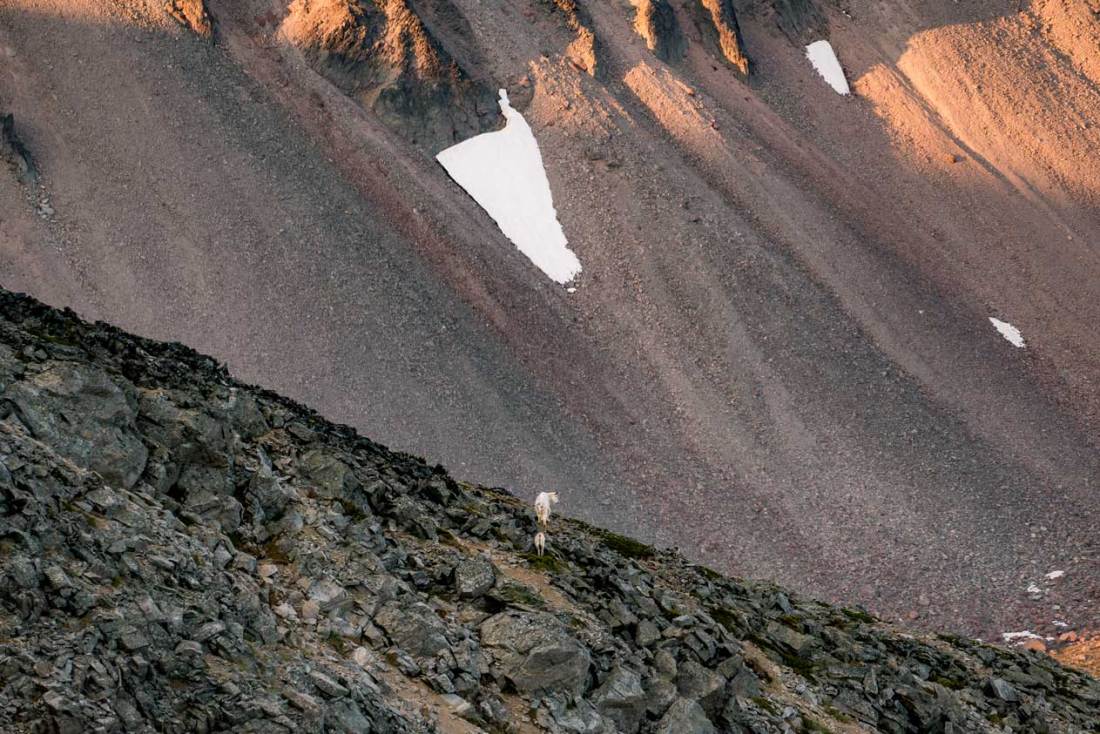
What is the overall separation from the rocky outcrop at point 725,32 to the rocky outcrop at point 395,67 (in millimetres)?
21349

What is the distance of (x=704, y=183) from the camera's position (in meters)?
74.4

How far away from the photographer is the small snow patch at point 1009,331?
6962cm

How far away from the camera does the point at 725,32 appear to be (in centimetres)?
8756

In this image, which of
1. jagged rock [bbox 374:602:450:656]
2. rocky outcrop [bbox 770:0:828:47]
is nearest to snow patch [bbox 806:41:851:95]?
rocky outcrop [bbox 770:0:828:47]

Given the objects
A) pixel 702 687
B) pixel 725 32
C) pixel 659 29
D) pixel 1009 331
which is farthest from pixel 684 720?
pixel 725 32

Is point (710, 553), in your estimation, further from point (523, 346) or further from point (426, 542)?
point (426, 542)

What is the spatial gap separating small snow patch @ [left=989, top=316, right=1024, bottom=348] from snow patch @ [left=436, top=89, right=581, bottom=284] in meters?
27.2

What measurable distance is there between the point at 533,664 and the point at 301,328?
41.8 m

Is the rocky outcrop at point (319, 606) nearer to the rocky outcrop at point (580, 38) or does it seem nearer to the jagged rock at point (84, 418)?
the jagged rock at point (84, 418)

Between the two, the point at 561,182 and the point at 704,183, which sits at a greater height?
the point at 704,183

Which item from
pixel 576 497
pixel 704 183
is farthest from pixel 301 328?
pixel 704 183

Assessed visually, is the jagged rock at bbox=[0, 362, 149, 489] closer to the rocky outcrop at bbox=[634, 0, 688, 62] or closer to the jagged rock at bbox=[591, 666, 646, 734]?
the jagged rock at bbox=[591, 666, 646, 734]

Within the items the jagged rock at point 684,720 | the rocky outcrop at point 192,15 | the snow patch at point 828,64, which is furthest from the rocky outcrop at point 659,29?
the jagged rock at point 684,720

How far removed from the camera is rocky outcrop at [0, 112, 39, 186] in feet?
200
